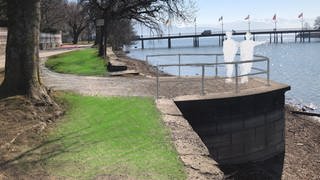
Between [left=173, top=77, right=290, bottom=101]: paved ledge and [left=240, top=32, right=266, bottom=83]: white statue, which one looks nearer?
[left=173, top=77, right=290, bottom=101]: paved ledge

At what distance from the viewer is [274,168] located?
14.7 meters

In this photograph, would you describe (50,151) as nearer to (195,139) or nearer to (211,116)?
(195,139)

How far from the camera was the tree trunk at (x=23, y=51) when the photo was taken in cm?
1220

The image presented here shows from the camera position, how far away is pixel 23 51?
12.3m

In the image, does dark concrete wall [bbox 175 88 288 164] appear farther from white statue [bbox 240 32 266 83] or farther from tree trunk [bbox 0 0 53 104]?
tree trunk [bbox 0 0 53 104]

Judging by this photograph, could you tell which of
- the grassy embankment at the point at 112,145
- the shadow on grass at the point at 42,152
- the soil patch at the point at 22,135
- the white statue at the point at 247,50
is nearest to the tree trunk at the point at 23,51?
the soil patch at the point at 22,135

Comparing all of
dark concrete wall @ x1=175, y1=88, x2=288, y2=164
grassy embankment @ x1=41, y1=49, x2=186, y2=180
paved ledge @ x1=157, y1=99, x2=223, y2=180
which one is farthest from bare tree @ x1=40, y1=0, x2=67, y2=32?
paved ledge @ x1=157, y1=99, x2=223, y2=180

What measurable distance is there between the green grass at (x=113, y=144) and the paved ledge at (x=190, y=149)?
15 cm

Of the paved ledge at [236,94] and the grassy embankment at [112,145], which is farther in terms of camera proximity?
the paved ledge at [236,94]

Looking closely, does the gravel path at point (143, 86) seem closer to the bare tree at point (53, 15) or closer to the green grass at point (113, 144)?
the green grass at point (113, 144)

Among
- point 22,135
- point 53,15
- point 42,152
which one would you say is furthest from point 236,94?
point 53,15

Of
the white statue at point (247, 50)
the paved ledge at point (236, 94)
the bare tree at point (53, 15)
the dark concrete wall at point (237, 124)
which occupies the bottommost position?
the dark concrete wall at point (237, 124)

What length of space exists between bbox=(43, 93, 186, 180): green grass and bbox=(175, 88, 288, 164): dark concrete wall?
1.37 m

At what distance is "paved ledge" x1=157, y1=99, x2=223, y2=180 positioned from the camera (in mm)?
7840
